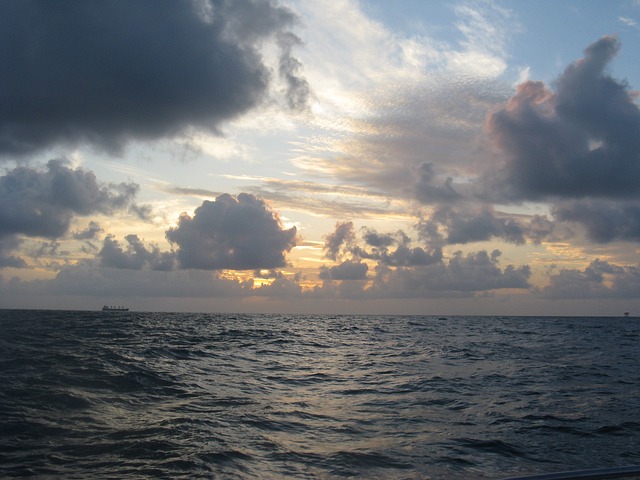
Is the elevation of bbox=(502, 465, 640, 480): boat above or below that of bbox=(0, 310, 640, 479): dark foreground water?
above

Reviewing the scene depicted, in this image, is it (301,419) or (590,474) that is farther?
(301,419)

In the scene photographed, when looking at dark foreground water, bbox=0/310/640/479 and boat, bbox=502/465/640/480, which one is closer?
boat, bbox=502/465/640/480

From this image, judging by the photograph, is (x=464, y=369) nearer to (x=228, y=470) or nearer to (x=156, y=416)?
(x=156, y=416)

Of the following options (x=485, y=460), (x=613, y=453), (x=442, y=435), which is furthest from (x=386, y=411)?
(x=613, y=453)

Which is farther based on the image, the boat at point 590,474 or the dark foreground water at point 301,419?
the dark foreground water at point 301,419

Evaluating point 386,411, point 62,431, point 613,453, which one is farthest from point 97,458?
point 613,453

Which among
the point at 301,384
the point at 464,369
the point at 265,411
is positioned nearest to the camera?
the point at 265,411

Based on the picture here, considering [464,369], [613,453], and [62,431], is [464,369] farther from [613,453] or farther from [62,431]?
[62,431]

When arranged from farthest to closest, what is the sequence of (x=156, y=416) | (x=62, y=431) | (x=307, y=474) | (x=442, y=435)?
(x=156, y=416)
(x=442, y=435)
(x=62, y=431)
(x=307, y=474)

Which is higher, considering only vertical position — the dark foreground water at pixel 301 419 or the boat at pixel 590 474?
the boat at pixel 590 474

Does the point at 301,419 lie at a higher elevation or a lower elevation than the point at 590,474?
lower

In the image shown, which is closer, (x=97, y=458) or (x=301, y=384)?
(x=97, y=458)

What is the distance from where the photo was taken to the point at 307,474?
11148 mm

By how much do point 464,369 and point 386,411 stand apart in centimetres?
1436
